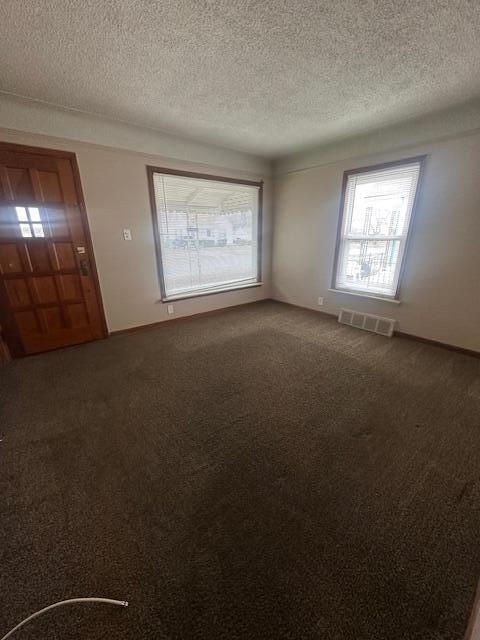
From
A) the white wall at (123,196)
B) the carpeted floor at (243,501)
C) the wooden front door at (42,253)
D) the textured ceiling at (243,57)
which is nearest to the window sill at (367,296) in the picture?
the carpeted floor at (243,501)

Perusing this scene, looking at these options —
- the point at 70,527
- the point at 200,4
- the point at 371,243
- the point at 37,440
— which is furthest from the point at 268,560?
the point at 371,243

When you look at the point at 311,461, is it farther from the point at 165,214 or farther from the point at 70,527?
the point at 165,214

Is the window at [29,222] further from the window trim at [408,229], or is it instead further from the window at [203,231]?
the window trim at [408,229]

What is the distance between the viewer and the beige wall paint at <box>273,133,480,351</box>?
257cm

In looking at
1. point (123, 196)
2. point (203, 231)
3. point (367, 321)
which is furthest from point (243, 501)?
point (203, 231)

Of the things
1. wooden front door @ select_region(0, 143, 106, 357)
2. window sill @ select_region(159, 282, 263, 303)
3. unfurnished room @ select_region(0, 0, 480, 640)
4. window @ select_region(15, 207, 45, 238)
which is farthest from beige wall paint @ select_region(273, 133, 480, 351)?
window @ select_region(15, 207, 45, 238)

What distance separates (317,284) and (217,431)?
3.07m

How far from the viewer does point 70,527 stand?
A: 3.86 ft

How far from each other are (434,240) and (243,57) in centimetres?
261

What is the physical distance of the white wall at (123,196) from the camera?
266 cm

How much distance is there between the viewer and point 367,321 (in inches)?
138

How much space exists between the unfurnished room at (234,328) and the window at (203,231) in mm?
38

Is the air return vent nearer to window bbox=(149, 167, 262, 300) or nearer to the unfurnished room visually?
the unfurnished room

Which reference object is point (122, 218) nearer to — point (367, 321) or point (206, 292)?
point (206, 292)
